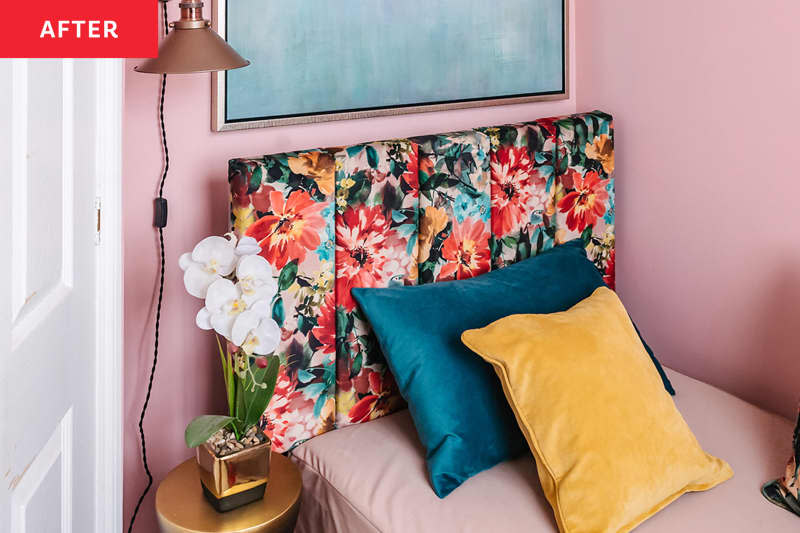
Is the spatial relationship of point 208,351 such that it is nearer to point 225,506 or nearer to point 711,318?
point 225,506

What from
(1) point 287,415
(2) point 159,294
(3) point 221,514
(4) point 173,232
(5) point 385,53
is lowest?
(3) point 221,514

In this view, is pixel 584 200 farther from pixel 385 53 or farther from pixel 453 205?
pixel 385 53

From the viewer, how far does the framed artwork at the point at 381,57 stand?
183 cm

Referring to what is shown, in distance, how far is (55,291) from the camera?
4.11ft

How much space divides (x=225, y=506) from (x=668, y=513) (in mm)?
844

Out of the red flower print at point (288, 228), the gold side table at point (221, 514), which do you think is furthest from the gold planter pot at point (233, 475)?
the red flower print at point (288, 228)

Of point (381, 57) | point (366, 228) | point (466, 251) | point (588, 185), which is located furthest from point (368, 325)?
point (588, 185)

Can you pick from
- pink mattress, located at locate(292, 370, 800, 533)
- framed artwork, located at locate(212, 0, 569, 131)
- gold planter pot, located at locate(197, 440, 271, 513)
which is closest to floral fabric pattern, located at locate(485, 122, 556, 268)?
framed artwork, located at locate(212, 0, 569, 131)

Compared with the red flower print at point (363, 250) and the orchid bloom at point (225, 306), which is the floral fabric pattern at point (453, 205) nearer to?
the red flower print at point (363, 250)

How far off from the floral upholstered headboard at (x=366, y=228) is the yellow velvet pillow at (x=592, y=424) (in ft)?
1.11

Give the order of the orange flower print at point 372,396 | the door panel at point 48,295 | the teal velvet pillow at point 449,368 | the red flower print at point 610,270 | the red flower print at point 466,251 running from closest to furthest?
the door panel at point 48,295 → the teal velvet pillow at point 449,368 → the orange flower print at point 372,396 → the red flower print at point 466,251 → the red flower print at point 610,270

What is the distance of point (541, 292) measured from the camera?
1979mm

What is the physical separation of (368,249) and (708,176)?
0.93 meters

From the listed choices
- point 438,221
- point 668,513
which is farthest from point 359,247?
point 668,513
